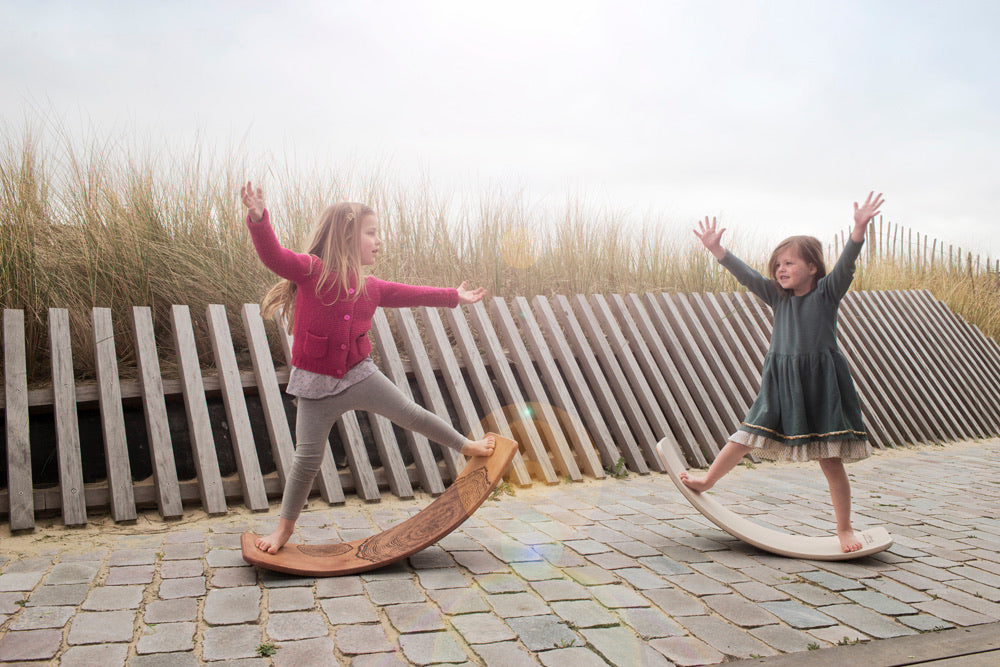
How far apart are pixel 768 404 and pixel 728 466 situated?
0.35 metres

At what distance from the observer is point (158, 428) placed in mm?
→ 4320

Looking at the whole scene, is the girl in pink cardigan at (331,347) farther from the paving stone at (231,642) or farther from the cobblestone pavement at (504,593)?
the paving stone at (231,642)

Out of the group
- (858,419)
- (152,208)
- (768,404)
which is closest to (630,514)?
(768,404)

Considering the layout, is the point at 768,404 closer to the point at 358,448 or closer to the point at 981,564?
the point at 981,564

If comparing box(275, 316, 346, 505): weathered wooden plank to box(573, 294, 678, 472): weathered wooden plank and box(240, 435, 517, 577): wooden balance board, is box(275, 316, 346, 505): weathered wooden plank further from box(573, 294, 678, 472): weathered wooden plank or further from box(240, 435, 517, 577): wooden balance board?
box(573, 294, 678, 472): weathered wooden plank

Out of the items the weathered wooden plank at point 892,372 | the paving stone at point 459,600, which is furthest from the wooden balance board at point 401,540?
the weathered wooden plank at point 892,372

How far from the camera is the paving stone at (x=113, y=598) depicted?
109 inches

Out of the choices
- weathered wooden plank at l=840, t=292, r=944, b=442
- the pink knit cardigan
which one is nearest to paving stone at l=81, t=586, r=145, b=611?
the pink knit cardigan

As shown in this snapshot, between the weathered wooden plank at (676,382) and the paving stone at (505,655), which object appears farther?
the weathered wooden plank at (676,382)

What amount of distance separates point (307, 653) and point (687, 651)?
121cm

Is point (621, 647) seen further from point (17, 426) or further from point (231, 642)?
point (17, 426)

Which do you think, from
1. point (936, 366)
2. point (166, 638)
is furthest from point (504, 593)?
point (936, 366)

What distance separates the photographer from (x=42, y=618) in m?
2.65

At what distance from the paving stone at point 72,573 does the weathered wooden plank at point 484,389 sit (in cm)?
251
